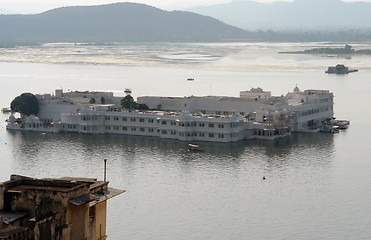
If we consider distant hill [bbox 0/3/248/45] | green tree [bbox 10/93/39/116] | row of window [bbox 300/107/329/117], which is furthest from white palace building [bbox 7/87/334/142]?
distant hill [bbox 0/3/248/45]

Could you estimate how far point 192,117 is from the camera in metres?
31.9

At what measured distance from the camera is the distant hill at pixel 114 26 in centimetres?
16825

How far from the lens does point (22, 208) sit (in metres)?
10.1

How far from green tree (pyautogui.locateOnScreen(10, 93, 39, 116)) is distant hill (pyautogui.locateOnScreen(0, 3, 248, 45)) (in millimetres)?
124126

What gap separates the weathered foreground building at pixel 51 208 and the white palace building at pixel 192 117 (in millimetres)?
20967

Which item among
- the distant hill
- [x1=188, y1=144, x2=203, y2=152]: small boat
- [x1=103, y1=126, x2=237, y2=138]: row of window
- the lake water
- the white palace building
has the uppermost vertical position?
the distant hill

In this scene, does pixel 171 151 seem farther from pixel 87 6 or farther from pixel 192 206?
pixel 87 6

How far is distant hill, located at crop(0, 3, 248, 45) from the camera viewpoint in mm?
168250

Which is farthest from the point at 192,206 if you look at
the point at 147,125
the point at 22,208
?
the point at 147,125

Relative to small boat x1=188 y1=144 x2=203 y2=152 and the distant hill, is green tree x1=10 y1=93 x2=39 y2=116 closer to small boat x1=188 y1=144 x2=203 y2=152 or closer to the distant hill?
small boat x1=188 y1=144 x2=203 y2=152

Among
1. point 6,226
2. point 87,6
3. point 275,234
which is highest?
point 87,6

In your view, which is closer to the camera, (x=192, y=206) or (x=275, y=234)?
(x=275, y=234)

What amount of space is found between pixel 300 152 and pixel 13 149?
32.4 feet

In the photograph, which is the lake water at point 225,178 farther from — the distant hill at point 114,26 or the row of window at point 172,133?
the distant hill at point 114,26
